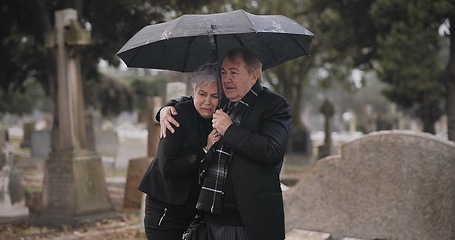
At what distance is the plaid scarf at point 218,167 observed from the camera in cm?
272

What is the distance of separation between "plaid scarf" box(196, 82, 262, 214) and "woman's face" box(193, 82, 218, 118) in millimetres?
120

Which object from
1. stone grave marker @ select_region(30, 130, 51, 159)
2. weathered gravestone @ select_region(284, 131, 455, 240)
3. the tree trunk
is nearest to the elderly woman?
weathered gravestone @ select_region(284, 131, 455, 240)

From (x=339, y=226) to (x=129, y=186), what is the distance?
530cm

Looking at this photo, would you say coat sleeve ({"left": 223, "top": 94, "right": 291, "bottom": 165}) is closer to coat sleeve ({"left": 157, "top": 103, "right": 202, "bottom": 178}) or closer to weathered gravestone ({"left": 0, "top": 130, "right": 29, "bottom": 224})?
coat sleeve ({"left": 157, "top": 103, "right": 202, "bottom": 178})

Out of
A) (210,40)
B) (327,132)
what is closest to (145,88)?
(327,132)

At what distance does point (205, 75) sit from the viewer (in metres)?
2.90

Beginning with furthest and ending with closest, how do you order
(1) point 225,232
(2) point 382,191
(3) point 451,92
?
(3) point 451,92 < (2) point 382,191 < (1) point 225,232

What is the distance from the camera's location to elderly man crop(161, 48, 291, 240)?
2.63 m

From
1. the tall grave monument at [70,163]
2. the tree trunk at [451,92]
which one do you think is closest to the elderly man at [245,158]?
the tall grave monument at [70,163]

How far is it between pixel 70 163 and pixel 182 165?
5.94 meters

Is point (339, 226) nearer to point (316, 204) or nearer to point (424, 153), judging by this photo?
point (316, 204)

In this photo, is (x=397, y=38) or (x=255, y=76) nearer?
(x=255, y=76)

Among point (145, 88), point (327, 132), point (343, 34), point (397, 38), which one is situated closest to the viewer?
point (397, 38)

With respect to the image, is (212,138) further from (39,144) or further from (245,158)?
(39,144)
